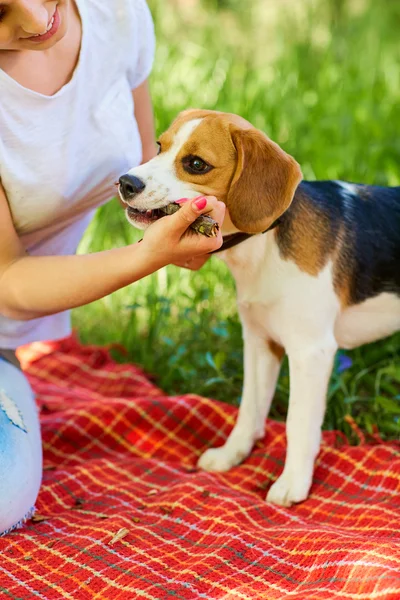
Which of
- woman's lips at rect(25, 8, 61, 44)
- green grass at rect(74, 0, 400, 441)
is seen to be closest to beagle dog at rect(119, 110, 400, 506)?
green grass at rect(74, 0, 400, 441)

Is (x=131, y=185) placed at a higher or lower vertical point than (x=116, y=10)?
lower

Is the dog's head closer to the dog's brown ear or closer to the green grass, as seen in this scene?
the dog's brown ear

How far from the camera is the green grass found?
332 cm

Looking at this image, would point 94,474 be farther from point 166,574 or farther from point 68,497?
point 166,574

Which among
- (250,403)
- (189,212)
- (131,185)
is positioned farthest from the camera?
(250,403)

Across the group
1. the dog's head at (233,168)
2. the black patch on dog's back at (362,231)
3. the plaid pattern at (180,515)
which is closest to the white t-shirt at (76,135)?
the dog's head at (233,168)

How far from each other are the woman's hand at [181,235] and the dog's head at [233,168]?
0.17 m

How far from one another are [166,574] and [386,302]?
1.20 meters

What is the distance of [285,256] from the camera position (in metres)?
2.54

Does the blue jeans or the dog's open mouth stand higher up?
the dog's open mouth

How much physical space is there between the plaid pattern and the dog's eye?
3.30ft

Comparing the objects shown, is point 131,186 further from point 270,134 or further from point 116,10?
point 270,134

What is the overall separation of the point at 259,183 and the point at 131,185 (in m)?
0.37

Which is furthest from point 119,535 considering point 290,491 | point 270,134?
point 270,134
